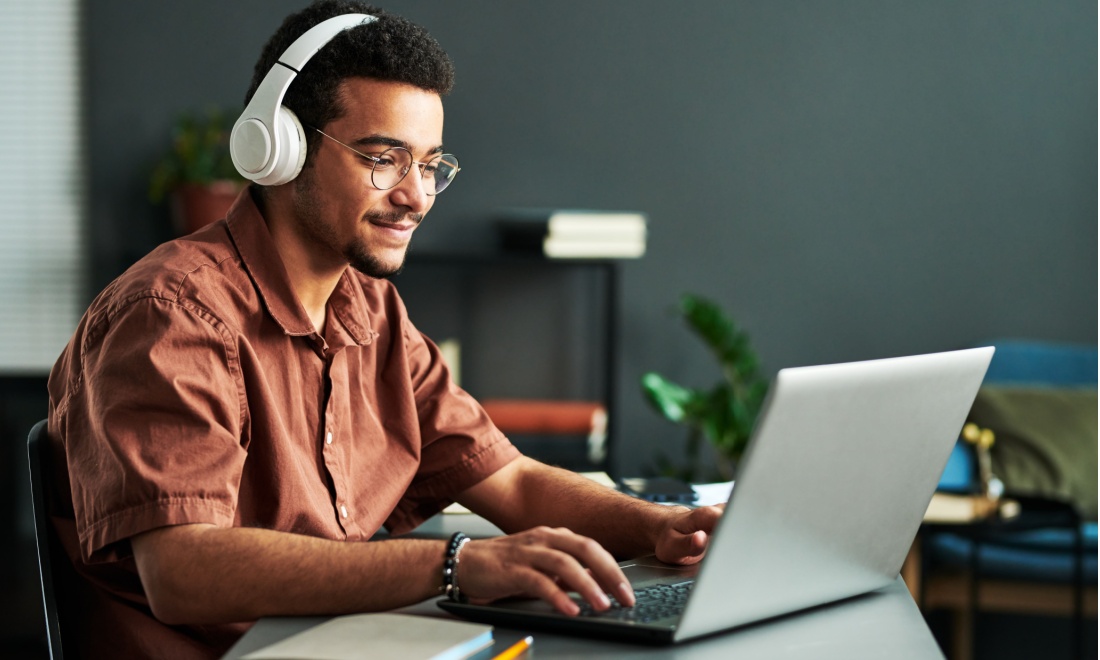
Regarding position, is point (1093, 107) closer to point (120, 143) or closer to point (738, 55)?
point (738, 55)

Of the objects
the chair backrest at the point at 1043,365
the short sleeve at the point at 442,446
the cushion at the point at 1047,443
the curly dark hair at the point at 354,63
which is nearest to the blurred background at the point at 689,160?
the chair backrest at the point at 1043,365

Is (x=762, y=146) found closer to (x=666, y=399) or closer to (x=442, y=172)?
(x=666, y=399)

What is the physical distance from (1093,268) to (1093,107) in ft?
1.76

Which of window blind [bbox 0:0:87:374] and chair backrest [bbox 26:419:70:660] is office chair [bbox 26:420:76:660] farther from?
window blind [bbox 0:0:87:374]

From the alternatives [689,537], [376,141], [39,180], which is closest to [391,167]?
[376,141]

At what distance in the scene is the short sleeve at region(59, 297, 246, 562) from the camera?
1.04m

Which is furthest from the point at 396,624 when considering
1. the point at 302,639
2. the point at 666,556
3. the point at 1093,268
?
the point at 1093,268

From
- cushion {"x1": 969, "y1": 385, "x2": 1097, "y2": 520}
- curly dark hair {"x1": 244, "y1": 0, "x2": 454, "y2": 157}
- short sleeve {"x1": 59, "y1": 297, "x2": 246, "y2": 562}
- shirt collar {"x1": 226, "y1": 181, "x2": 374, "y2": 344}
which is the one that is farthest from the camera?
cushion {"x1": 969, "y1": 385, "x2": 1097, "y2": 520}

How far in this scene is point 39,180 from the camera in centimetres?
385

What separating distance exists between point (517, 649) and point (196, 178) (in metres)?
3.00

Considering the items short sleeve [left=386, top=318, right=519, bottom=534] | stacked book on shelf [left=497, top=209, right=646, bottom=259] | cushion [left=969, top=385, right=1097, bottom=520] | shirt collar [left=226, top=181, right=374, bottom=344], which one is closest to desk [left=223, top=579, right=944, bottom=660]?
shirt collar [left=226, top=181, right=374, bottom=344]

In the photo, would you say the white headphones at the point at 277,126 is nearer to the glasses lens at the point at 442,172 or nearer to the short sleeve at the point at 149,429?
the glasses lens at the point at 442,172

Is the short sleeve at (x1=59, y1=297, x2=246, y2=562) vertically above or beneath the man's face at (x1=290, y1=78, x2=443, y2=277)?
beneath

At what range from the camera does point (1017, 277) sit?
3.82 meters
